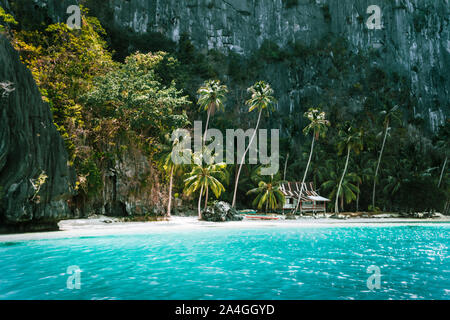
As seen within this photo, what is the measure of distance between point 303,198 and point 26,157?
100 feet

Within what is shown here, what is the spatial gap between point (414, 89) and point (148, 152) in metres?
54.4

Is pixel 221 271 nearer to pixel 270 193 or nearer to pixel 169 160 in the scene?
pixel 169 160

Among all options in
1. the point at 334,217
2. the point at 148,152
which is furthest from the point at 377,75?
the point at 148,152

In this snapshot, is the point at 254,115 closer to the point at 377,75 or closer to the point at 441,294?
the point at 377,75

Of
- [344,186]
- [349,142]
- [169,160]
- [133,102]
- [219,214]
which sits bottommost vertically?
[219,214]

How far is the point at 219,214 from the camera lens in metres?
28.3

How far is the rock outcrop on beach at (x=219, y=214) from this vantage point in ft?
92.5

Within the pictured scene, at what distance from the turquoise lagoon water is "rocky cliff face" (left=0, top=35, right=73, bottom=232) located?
10.1 feet

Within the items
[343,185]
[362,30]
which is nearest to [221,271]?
[343,185]

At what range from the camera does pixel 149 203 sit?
2933 centimetres

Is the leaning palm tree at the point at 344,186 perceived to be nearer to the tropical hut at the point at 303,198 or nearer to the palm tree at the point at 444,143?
the tropical hut at the point at 303,198

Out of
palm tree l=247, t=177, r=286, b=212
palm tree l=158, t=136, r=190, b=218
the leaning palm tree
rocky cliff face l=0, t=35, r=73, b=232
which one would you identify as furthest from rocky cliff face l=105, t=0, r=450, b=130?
rocky cliff face l=0, t=35, r=73, b=232

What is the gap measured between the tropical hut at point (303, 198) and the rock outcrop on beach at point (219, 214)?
1147 centimetres

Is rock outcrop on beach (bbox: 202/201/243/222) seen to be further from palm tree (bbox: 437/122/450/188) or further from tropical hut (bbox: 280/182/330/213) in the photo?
palm tree (bbox: 437/122/450/188)
